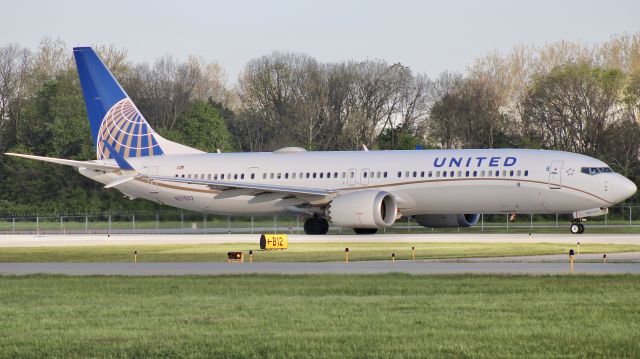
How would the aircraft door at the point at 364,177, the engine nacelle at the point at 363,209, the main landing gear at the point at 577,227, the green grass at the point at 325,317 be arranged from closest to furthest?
the green grass at the point at 325,317 < the engine nacelle at the point at 363,209 < the main landing gear at the point at 577,227 < the aircraft door at the point at 364,177

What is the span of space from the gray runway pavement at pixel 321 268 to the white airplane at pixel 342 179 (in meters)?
17.9

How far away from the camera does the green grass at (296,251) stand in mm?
39031

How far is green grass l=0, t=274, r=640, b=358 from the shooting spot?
16.8m

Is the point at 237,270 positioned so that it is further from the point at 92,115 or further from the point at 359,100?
the point at 359,100

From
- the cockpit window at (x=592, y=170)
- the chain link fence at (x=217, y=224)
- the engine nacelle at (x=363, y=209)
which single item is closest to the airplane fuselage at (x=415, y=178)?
the cockpit window at (x=592, y=170)

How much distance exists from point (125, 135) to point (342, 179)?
42.1 feet

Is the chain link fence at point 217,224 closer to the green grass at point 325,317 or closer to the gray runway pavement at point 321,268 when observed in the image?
the gray runway pavement at point 321,268

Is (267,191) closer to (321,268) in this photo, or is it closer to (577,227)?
(577,227)

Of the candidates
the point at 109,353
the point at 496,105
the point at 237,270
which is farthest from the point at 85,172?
the point at 496,105

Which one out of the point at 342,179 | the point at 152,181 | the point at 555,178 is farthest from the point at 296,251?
the point at 152,181

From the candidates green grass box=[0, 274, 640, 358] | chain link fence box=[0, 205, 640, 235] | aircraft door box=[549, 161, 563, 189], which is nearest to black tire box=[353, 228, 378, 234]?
chain link fence box=[0, 205, 640, 235]

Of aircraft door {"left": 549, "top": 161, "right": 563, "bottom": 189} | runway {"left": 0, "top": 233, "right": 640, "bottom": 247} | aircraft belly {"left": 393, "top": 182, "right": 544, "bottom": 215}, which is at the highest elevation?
aircraft door {"left": 549, "top": 161, "right": 563, "bottom": 189}

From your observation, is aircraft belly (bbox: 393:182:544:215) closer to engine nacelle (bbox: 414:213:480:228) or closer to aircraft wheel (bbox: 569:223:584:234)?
aircraft wheel (bbox: 569:223:584:234)

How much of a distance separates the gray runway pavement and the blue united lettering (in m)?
18.1
